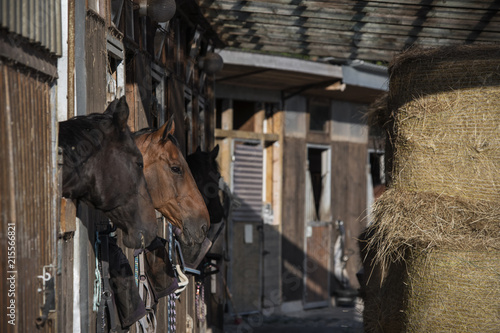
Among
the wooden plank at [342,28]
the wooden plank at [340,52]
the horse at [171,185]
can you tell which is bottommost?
the horse at [171,185]

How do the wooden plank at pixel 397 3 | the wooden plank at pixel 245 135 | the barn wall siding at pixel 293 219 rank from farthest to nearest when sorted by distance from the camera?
the barn wall siding at pixel 293 219
the wooden plank at pixel 245 135
the wooden plank at pixel 397 3

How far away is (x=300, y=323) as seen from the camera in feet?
39.1

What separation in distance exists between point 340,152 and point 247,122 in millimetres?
2428

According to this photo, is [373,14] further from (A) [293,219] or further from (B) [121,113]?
(A) [293,219]

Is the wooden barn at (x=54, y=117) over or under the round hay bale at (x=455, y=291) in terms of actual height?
over

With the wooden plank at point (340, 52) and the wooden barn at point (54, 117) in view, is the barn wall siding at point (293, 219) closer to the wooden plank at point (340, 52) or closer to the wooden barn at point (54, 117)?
the wooden plank at point (340, 52)

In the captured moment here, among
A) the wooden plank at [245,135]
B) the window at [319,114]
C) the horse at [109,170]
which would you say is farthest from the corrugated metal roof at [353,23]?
the window at [319,114]

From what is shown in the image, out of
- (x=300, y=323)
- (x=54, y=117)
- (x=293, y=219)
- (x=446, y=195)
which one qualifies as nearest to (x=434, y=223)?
(x=446, y=195)

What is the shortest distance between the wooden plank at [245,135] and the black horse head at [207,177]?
175 inches

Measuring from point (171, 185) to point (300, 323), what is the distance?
7627mm

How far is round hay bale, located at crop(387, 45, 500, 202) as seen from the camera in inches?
203

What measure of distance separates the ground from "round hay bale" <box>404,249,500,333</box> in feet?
16.6

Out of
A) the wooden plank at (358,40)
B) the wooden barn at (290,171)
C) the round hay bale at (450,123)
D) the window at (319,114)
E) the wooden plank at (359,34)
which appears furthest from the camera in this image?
the window at (319,114)

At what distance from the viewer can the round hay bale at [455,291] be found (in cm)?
503
